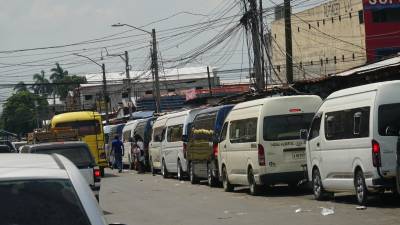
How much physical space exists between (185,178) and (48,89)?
115 meters

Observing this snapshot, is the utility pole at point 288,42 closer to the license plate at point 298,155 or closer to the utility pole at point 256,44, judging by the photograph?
the utility pole at point 256,44

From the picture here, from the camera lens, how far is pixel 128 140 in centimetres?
4488

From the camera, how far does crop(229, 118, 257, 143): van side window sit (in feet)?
66.1

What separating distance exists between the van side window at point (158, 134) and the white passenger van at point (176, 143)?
0.56 m

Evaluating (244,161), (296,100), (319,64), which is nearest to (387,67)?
(296,100)

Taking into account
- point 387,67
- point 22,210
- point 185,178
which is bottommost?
point 185,178

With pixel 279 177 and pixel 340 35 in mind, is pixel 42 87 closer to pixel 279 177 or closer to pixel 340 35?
pixel 340 35

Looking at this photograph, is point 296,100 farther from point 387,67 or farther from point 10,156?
point 10,156

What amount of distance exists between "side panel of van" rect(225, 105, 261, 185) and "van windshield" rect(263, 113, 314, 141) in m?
0.39

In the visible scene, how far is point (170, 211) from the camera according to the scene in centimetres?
1736

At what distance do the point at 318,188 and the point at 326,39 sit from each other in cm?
5343

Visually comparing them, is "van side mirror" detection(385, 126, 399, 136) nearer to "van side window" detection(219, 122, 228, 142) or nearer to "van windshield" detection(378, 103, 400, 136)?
"van windshield" detection(378, 103, 400, 136)

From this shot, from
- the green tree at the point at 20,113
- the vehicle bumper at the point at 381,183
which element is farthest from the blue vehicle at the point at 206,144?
the green tree at the point at 20,113

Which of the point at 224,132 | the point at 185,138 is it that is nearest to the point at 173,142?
the point at 185,138
